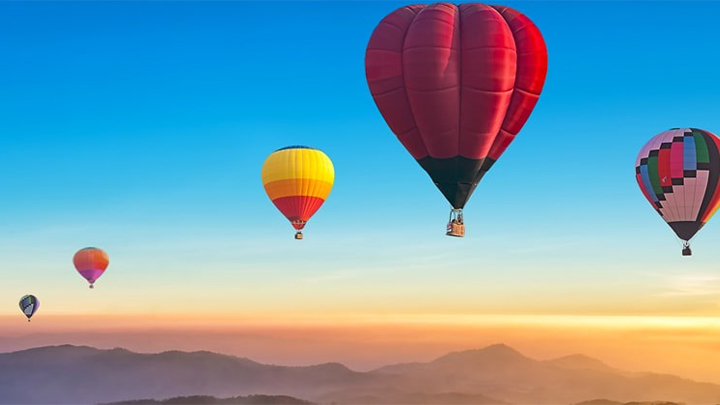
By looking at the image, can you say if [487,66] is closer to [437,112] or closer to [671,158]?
[437,112]

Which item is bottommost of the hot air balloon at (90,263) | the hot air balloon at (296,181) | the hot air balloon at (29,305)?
Result: the hot air balloon at (29,305)

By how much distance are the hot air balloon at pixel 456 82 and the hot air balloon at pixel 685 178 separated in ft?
61.4

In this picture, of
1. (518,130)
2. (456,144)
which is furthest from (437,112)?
(518,130)

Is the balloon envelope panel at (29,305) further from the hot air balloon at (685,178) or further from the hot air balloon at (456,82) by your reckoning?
the hot air balloon at (456,82)

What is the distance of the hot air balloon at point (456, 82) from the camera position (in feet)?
133

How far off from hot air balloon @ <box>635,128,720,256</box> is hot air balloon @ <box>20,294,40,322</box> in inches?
3132

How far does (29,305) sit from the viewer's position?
364 feet

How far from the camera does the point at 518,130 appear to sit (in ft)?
142

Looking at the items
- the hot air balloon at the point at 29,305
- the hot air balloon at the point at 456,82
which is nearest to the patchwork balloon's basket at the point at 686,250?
the hot air balloon at the point at 456,82

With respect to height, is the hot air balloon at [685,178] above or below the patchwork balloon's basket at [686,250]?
above

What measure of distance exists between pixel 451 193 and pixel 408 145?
122 inches

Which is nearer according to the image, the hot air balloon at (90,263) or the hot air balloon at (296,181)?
the hot air balloon at (296,181)

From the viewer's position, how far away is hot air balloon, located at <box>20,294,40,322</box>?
110181 mm

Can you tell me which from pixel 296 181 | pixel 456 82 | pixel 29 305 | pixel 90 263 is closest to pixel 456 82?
pixel 456 82
